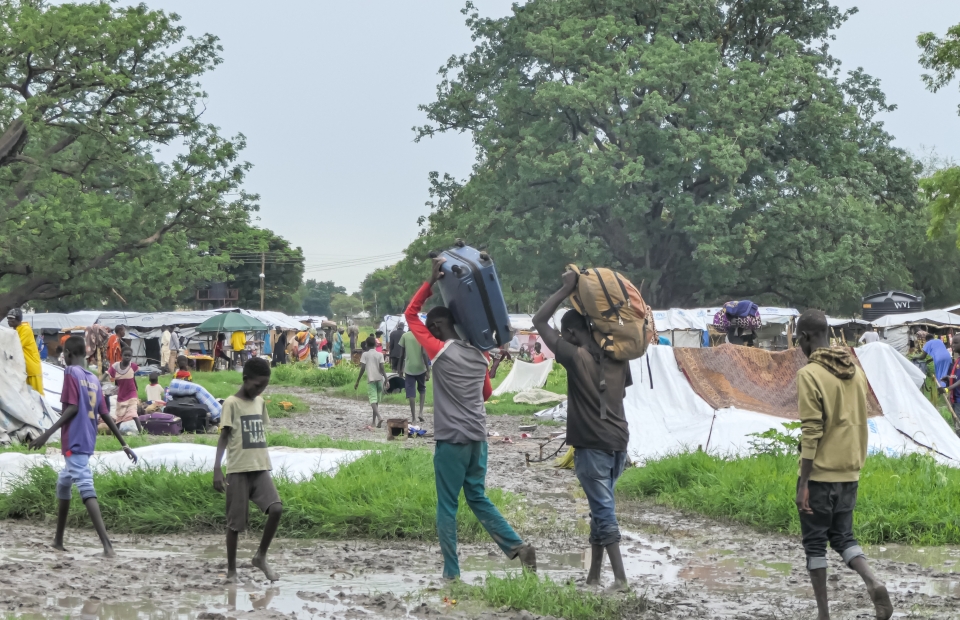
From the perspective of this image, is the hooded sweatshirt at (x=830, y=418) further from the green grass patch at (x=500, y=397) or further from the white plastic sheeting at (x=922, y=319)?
the white plastic sheeting at (x=922, y=319)

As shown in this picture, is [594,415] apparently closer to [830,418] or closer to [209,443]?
[830,418]

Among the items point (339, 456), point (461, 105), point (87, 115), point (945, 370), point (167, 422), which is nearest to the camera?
point (339, 456)

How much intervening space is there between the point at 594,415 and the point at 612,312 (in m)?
0.63

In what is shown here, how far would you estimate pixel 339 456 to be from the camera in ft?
35.4

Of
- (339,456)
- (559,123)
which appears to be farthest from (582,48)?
(339,456)

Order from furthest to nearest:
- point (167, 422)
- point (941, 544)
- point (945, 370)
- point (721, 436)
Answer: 1. point (945, 370)
2. point (167, 422)
3. point (721, 436)
4. point (941, 544)

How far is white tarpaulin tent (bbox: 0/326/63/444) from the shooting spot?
44.3 feet

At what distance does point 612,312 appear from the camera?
20.9 ft

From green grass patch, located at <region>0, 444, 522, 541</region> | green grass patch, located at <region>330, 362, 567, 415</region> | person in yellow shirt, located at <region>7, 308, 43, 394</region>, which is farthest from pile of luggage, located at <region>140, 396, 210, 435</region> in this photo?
green grass patch, located at <region>330, 362, 567, 415</region>

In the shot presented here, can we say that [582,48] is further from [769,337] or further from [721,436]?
[721,436]

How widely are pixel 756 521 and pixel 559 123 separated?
1270 inches

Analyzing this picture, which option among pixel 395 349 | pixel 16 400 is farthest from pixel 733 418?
pixel 395 349

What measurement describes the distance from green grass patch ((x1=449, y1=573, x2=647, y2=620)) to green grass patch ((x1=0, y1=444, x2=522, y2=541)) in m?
2.25

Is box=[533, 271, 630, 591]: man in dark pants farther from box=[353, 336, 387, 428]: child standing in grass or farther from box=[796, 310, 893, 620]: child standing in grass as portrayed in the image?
box=[353, 336, 387, 428]: child standing in grass
